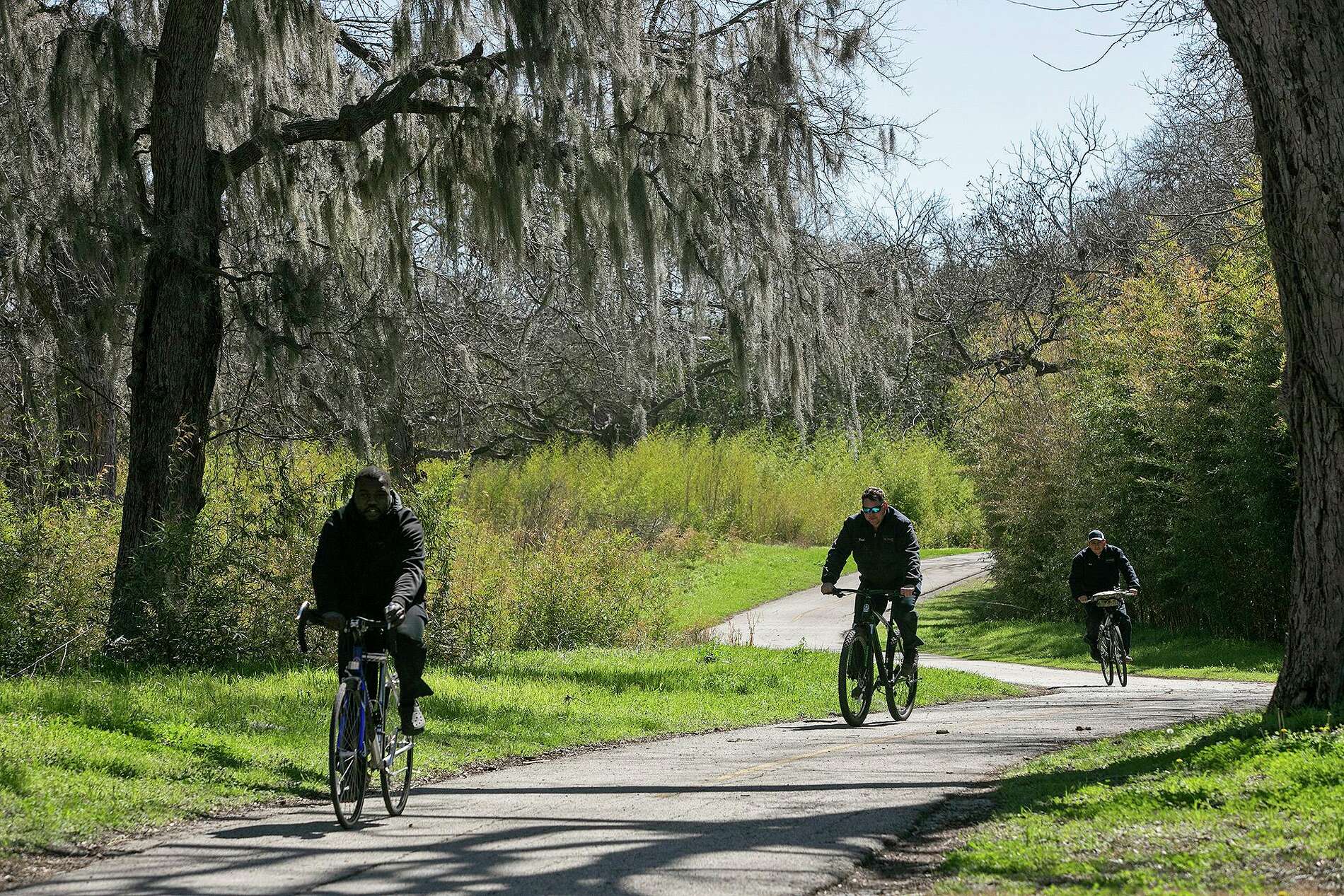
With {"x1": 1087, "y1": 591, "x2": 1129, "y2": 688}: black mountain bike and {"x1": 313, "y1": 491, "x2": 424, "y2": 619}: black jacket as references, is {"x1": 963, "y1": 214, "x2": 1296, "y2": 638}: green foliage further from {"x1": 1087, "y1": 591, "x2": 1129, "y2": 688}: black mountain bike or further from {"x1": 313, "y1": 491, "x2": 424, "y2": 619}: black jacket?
{"x1": 313, "y1": 491, "x2": 424, "y2": 619}: black jacket

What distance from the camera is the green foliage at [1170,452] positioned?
2278 cm

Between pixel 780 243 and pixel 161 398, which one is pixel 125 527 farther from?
pixel 780 243

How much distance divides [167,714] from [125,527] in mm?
4276

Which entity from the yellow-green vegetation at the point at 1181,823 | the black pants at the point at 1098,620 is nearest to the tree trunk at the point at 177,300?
the yellow-green vegetation at the point at 1181,823

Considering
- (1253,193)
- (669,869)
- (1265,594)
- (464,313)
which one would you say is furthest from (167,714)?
(1265,594)

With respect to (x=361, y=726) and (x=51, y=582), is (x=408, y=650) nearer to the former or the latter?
(x=361, y=726)

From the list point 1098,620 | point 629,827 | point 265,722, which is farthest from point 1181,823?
point 1098,620

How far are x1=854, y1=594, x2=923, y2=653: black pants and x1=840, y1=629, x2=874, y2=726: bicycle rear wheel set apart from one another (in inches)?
10.1

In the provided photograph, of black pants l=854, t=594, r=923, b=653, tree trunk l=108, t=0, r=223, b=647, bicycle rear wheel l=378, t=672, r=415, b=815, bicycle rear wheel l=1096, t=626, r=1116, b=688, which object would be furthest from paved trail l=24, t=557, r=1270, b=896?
bicycle rear wheel l=1096, t=626, r=1116, b=688

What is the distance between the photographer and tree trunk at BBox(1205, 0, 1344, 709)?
9.08m

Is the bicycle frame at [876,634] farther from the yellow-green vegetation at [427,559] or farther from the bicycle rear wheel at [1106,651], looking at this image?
the bicycle rear wheel at [1106,651]

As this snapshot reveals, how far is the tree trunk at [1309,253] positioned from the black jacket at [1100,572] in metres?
10.2

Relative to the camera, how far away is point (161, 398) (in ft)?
46.0

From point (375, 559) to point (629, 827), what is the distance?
6.80 ft
